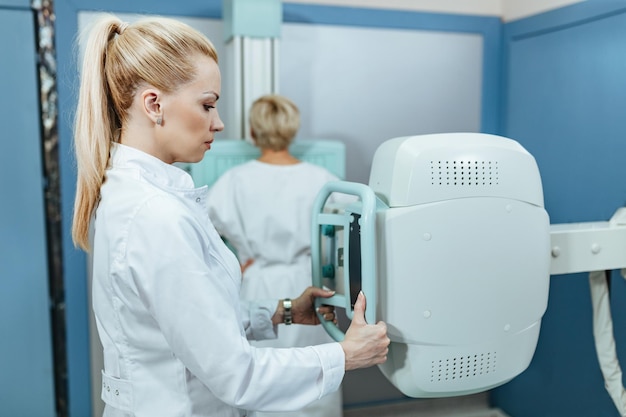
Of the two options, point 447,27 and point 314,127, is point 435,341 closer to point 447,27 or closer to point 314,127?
point 314,127

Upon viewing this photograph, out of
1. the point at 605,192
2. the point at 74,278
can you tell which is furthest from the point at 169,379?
the point at 605,192

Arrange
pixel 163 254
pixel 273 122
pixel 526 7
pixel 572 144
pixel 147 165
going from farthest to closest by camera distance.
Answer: pixel 526 7, pixel 572 144, pixel 273 122, pixel 147 165, pixel 163 254

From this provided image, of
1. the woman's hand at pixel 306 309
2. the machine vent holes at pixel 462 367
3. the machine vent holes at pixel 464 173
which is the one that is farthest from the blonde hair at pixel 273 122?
the machine vent holes at pixel 462 367

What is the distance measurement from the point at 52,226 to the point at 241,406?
1693mm

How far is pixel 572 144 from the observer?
233cm

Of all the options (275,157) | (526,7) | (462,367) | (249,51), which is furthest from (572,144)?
(462,367)

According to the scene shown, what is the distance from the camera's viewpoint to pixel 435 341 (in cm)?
124

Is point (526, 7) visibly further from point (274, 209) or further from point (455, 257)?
point (455, 257)

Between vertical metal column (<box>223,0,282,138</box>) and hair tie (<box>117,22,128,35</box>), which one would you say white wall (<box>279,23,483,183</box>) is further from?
hair tie (<box>117,22,128,35</box>)

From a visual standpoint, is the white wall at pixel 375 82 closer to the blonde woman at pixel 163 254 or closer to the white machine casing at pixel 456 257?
the white machine casing at pixel 456 257

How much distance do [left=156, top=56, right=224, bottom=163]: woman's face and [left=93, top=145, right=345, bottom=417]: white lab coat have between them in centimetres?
4

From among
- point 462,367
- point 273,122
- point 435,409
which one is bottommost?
point 435,409

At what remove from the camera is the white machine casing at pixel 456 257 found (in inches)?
47.2

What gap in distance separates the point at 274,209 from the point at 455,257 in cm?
105
